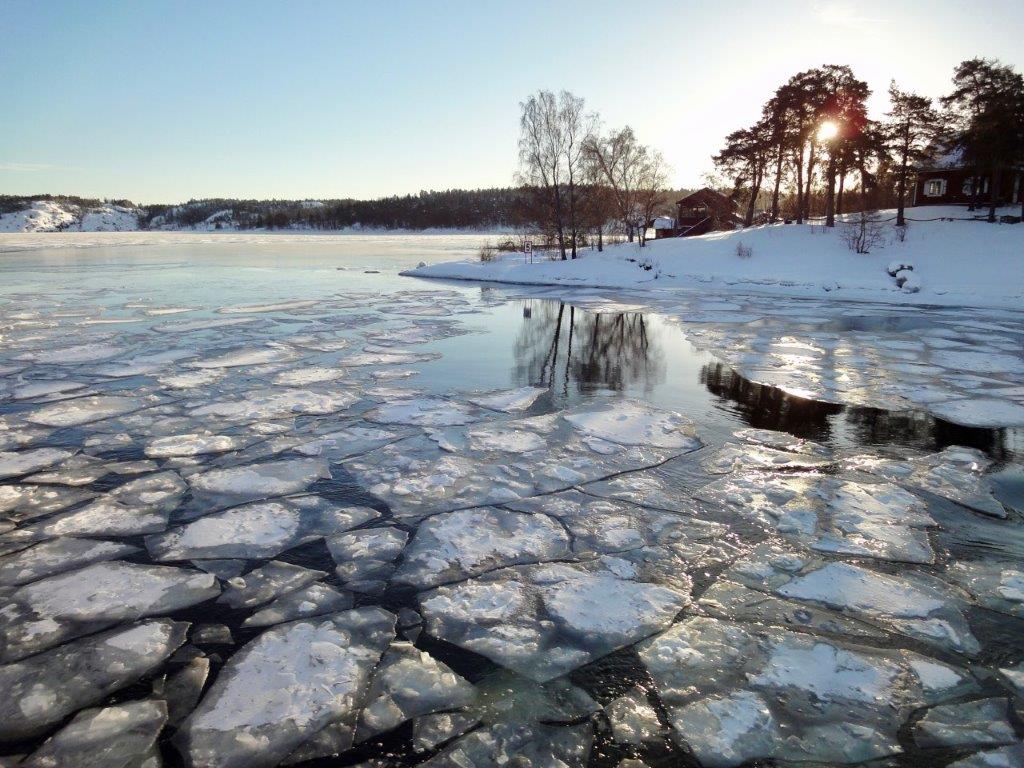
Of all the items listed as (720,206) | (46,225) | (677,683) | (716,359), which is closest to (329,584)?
(677,683)

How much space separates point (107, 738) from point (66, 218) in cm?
19646

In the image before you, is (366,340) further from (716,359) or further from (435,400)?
(716,359)

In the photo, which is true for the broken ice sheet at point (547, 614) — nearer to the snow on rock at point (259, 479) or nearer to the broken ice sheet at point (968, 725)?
the broken ice sheet at point (968, 725)

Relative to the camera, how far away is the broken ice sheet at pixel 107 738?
1.85 meters

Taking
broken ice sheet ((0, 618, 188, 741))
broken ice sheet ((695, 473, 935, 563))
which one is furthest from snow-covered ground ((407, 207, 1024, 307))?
broken ice sheet ((0, 618, 188, 741))

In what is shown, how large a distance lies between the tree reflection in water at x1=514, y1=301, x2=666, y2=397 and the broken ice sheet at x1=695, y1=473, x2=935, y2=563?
257 cm

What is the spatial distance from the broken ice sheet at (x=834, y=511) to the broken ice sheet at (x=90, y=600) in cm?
297

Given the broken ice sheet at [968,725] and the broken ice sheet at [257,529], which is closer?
the broken ice sheet at [968,725]

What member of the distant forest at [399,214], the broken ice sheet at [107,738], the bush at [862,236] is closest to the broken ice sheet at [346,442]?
the broken ice sheet at [107,738]

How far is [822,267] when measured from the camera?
20.0 metres

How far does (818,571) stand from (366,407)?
4.09 meters

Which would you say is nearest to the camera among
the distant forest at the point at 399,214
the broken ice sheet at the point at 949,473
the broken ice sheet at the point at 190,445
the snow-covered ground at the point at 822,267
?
the broken ice sheet at the point at 949,473

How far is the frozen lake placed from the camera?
202 centimetres

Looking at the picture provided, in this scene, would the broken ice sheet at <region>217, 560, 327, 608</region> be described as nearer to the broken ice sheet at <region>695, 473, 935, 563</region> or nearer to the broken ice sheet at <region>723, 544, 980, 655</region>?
the broken ice sheet at <region>723, 544, 980, 655</region>
